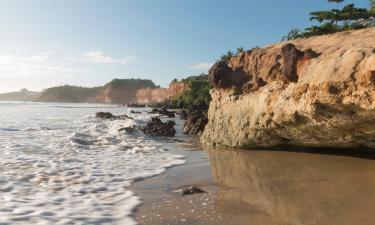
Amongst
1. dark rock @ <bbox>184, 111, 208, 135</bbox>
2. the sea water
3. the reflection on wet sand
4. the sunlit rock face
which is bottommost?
the sea water

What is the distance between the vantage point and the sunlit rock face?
621 cm

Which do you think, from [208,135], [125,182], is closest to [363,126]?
[125,182]

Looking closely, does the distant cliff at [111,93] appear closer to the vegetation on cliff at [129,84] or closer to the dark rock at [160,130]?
the vegetation on cliff at [129,84]

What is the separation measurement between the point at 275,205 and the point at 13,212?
3.21 m

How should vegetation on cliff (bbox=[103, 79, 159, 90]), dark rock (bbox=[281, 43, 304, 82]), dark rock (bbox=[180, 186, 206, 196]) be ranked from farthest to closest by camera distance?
vegetation on cliff (bbox=[103, 79, 159, 90])
dark rock (bbox=[281, 43, 304, 82])
dark rock (bbox=[180, 186, 206, 196])

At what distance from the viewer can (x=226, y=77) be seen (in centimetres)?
1095

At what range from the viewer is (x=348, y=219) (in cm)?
395

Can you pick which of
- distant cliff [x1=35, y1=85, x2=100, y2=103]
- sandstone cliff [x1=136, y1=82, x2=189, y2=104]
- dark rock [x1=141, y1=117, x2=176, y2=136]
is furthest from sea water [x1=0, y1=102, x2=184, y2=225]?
distant cliff [x1=35, y1=85, x2=100, y2=103]

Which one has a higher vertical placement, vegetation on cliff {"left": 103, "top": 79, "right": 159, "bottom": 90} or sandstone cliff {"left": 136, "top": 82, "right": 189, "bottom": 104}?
vegetation on cliff {"left": 103, "top": 79, "right": 159, "bottom": 90}

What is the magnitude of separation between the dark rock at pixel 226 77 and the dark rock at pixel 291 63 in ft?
7.51

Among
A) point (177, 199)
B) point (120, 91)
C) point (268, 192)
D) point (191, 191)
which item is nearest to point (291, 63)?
point (268, 192)

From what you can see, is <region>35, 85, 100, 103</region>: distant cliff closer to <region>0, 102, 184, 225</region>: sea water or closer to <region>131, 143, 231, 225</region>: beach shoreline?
<region>0, 102, 184, 225</region>: sea water

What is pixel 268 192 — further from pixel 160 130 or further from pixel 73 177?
pixel 160 130

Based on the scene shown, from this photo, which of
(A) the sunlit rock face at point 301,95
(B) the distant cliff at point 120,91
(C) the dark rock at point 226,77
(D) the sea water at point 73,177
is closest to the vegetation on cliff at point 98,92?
(B) the distant cliff at point 120,91
